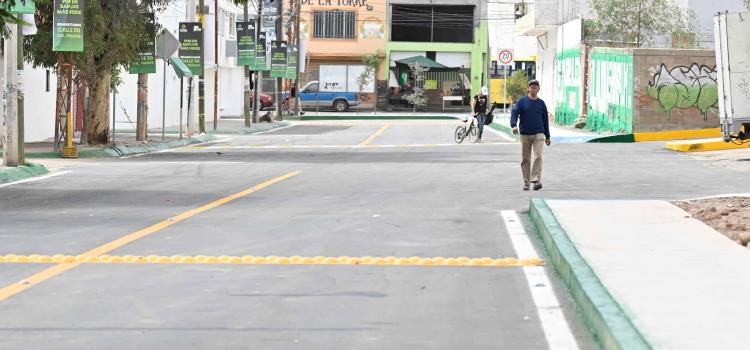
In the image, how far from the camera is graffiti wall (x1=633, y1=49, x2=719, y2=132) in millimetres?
46312

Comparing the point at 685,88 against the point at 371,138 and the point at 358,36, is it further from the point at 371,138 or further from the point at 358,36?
Answer: the point at 358,36

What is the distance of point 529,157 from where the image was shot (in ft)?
77.8

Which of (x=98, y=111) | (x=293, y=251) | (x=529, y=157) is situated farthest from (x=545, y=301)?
(x=98, y=111)

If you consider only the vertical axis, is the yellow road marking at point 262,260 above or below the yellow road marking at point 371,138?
below

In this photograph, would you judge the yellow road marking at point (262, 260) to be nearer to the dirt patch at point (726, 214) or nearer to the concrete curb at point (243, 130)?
the dirt patch at point (726, 214)

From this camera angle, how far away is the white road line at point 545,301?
29.1ft

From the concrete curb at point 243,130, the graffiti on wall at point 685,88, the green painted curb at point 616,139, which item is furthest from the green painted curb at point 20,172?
the graffiti on wall at point 685,88

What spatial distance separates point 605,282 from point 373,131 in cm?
4711

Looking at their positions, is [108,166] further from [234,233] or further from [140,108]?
[234,233]

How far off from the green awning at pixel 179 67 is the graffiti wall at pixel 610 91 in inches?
559

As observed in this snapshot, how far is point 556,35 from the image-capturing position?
7138 centimetres

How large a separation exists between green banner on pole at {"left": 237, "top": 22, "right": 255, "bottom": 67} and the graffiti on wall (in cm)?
2076

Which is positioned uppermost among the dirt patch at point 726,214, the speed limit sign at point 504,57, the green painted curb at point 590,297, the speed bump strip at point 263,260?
the speed limit sign at point 504,57

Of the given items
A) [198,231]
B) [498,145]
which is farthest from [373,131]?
[198,231]
